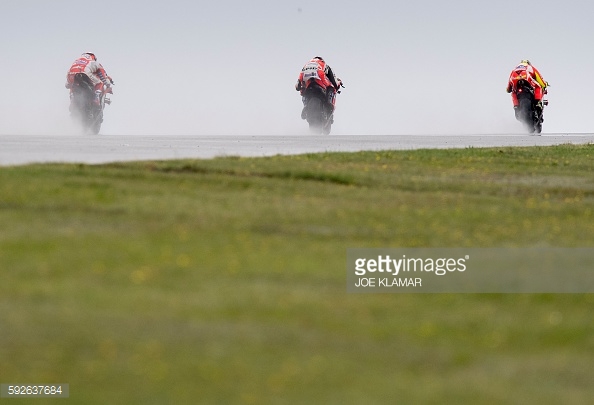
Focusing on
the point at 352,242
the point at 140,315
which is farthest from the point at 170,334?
the point at 352,242

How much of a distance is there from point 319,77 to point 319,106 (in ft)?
6.00

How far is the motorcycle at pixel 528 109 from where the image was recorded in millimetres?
62656

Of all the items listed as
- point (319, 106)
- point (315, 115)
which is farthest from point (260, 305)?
point (315, 115)

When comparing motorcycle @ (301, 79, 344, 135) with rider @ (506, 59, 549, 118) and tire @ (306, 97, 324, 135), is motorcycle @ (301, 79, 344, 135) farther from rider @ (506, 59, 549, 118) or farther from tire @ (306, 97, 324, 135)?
rider @ (506, 59, 549, 118)

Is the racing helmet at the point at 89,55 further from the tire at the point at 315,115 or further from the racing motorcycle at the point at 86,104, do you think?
the tire at the point at 315,115

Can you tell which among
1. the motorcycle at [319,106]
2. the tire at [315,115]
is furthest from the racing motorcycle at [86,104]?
the tire at [315,115]

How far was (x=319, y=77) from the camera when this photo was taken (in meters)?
60.1

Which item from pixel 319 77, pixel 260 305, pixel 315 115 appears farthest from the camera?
pixel 315 115

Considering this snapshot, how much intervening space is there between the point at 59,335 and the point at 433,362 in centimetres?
301

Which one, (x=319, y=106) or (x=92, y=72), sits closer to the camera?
(x=92, y=72)

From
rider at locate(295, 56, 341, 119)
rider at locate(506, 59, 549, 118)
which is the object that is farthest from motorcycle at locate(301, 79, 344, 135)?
rider at locate(506, 59, 549, 118)

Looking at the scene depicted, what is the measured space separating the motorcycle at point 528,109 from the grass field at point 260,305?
132 ft

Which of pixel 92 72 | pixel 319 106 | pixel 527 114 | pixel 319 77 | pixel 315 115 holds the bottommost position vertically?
pixel 92 72

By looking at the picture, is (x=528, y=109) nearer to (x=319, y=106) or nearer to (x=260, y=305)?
(x=319, y=106)
